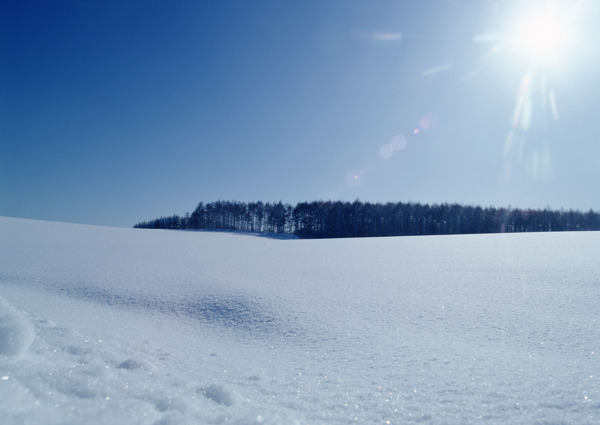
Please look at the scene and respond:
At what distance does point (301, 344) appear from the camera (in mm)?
3824

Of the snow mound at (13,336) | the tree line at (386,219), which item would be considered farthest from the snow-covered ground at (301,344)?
the tree line at (386,219)

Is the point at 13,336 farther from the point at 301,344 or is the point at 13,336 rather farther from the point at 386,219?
the point at 386,219

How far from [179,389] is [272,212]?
182 ft

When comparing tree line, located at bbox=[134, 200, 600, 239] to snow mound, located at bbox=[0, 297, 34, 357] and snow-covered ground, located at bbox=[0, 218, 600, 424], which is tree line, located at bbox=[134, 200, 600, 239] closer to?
snow-covered ground, located at bbox=[0, 218, 600, 424]

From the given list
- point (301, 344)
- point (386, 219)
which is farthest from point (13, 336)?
point (386, 219)

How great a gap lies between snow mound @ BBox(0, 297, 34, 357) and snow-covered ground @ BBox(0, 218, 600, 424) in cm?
1

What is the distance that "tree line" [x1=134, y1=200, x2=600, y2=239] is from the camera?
2176 inches

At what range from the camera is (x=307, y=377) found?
2.93m

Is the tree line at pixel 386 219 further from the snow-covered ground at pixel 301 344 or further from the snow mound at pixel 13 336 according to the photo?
the snow mound at pixel 13 336

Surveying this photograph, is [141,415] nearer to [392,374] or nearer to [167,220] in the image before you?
[392,374]

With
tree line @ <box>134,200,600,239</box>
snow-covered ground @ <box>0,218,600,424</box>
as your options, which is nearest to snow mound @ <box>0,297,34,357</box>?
snow-covered ground @ <box>0,218,600,424</box>

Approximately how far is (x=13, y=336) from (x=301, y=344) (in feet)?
9.07

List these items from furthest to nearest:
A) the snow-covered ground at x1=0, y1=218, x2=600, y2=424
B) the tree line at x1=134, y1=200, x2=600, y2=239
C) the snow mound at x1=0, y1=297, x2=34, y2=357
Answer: the tree line at x1=134, y1=200, x2=600, y2=239 < the snow mound at x1=0, y1=297, x2=34, y2=357 < the snow-covered ground at x1=0, y1=218, x2=600, y2=424

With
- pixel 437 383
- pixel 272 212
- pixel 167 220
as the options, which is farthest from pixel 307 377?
pixel 167 220
